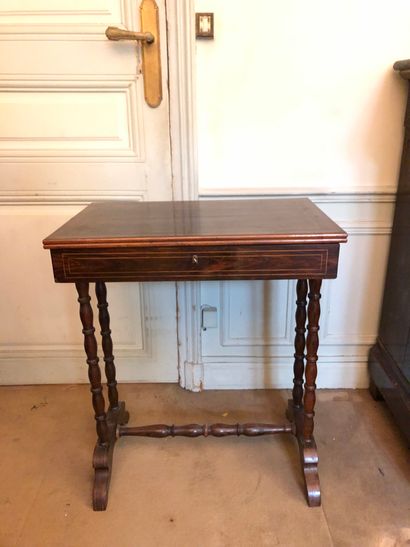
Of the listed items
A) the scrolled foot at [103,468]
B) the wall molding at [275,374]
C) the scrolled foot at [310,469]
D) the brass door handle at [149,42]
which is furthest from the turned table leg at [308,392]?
the brass door handle at [149,42]

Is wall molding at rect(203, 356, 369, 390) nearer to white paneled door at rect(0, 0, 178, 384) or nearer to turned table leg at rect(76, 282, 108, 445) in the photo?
white paneled door at rect(0, 0, 178, 384)

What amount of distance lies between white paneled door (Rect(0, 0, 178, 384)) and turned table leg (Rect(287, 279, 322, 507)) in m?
0.60

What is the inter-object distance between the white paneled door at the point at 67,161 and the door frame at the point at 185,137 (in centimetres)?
4

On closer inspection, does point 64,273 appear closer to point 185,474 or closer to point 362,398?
point 185,474

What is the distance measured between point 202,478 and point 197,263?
836mm

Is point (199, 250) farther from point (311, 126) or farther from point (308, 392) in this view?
point (311, 126)

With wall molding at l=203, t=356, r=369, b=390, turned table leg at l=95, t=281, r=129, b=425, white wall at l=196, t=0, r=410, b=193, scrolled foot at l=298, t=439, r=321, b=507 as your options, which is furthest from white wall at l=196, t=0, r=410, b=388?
scrolled foot at l=298, t=439, r=321, b=507

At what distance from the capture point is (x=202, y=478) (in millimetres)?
1647

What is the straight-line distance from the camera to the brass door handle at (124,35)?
5.37 feet

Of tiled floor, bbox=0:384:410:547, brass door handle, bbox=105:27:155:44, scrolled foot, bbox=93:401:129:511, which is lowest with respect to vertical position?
tiled floor, bbox=0:384:410:547

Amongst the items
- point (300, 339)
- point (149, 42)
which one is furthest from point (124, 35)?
point (300, 339)

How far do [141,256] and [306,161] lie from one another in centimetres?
87

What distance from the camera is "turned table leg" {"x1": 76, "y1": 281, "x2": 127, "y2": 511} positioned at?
1446 mm

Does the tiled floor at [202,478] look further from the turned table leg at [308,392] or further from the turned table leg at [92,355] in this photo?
the turned table leg at [92,355]
